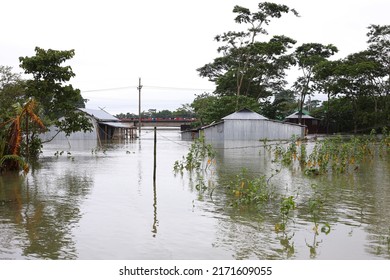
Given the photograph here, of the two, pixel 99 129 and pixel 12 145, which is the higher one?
pixel 99 129

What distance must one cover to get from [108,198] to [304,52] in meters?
48.0

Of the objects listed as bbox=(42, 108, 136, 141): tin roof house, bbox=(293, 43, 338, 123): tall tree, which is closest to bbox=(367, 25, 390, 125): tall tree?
bbox=(293, 43, 338, 123): tall tree

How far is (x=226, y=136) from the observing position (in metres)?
46.2

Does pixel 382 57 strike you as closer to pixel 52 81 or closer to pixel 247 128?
pixel 247 128

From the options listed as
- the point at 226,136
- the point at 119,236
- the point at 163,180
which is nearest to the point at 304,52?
the point at 226,136

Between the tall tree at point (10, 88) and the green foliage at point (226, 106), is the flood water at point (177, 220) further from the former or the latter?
the green foliage at point (226, 106)


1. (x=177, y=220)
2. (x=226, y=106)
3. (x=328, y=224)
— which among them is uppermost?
(x=226, y=106)

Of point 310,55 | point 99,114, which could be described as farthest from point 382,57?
point 99,114

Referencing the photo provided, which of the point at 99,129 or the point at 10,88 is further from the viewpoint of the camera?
the point at 99,129

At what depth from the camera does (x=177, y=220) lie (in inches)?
396

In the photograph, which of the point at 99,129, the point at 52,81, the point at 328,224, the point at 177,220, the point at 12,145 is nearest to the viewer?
the point at 328,224

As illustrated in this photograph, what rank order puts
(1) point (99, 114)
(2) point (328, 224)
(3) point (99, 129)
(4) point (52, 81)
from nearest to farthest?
(2) point (328, 224) → (4) point (52, 81) → (3) point (99, 129) → (1) point (99, 114)

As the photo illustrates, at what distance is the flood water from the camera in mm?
7855

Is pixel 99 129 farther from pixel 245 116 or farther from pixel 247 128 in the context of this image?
pixel 247 128
